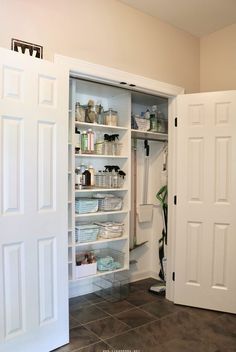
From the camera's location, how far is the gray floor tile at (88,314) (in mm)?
2723

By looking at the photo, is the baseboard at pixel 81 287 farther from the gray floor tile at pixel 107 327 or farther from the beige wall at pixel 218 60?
the beige wall at pixel 218 60

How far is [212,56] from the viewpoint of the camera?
10.7 ft

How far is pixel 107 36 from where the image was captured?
255 centimetres

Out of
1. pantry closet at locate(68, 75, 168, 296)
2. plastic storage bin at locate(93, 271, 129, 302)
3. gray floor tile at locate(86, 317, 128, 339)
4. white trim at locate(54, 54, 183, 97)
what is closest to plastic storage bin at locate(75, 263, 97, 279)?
pantry closet at locate(68, 75, 168, 296)

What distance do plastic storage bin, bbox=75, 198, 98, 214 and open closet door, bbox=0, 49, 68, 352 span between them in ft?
2.49

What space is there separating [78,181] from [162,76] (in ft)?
4.52

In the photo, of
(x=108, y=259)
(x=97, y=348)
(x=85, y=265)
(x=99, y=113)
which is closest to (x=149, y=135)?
(x=99, y=113)

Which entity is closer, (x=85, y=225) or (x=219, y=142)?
(x=219, y=142)

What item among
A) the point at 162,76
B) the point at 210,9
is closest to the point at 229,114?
the point at 162,76

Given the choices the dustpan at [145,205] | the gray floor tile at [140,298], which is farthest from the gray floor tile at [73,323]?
the dustpan at [145,205]

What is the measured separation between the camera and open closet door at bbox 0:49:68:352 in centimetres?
194

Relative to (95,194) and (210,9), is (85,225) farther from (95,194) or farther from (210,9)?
(210,9)

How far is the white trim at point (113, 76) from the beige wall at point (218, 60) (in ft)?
1.43

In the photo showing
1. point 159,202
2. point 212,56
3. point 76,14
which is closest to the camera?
point 76,14
